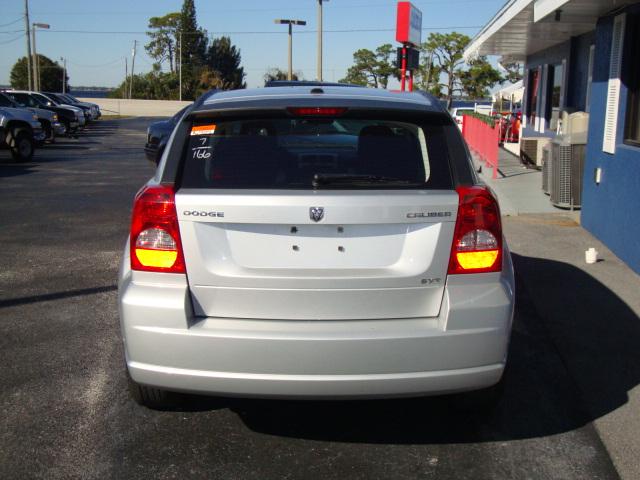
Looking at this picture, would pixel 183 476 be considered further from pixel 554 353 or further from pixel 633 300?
pixel 633 300

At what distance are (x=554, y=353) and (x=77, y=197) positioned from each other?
379 inches

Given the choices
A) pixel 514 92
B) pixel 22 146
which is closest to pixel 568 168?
pixel 22 146

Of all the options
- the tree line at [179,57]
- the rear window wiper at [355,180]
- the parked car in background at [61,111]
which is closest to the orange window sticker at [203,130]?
the rear window wiper at [355,180]

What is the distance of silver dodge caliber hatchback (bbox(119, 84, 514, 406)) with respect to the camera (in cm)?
332

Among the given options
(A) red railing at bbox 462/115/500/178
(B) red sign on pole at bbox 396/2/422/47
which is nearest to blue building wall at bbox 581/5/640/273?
(A) red railing at bbox 462/115/500/178

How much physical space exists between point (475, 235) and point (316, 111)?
0.95 metres

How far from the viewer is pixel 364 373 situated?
3338 millimetres

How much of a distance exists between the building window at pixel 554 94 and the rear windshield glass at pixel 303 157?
46.0 feet

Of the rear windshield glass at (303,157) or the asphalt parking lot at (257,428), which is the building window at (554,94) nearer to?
the asphalt parking lot at (257,428)

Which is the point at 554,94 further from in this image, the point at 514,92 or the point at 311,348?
the point at 311,348

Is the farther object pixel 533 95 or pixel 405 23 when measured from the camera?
pixel 533 95

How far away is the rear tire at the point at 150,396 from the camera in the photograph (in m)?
3.86

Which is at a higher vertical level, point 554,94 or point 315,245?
point 554,94

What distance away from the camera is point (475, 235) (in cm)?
347
